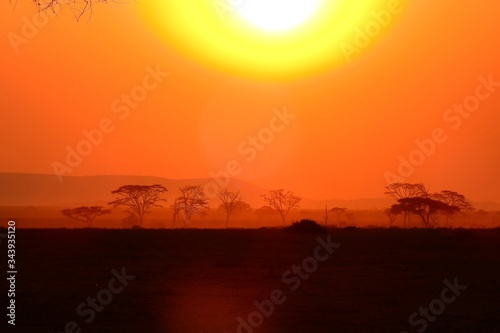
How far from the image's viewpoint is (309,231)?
41.4 m

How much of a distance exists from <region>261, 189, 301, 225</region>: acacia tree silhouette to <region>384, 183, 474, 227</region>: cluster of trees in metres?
23.1

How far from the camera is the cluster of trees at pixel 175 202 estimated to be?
334 ft

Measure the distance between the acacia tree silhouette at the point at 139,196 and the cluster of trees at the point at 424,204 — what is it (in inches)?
1207

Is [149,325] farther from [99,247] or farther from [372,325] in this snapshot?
[99,247]

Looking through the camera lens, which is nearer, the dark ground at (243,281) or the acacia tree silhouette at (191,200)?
the dark ground at (243,281)

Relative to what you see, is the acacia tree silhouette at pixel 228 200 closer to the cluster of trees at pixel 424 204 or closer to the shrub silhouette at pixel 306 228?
the cluster of trees at pixel 424 204

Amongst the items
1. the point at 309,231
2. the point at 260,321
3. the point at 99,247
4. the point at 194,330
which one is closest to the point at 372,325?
the point at 260,321

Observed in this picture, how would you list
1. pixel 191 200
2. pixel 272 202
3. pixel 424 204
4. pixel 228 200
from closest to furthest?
1. pixel 424 204
2. pixel 191 200
3. pixel 272 202
4. pixel 228 200

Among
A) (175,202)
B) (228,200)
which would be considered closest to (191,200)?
(175,202)

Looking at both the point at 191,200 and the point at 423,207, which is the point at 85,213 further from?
the point at 423,207

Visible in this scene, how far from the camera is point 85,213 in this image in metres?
116

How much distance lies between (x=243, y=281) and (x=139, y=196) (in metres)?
81.6

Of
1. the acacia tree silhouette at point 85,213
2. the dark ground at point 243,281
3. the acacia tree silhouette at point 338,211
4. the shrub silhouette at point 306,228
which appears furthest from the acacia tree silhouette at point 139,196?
the dark ground at point 243,281

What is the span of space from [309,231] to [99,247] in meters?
13.4
